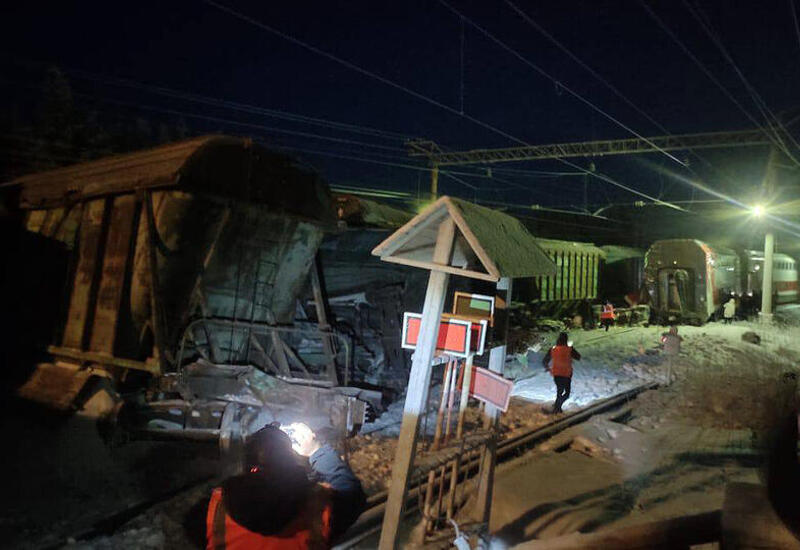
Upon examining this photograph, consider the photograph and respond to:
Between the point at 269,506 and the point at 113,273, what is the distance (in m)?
5.31

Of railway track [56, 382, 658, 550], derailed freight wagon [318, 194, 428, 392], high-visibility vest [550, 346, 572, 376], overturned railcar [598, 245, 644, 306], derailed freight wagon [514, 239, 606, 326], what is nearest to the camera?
railway track [56, 382, 658, 550]

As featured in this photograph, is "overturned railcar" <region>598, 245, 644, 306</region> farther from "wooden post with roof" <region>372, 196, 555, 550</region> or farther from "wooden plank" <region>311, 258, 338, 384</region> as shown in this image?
"wooden post with roof" <region>372, 196, 555, 550</region>

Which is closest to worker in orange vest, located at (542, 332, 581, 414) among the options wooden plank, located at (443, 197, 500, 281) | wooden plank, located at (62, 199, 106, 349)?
wooden plank, located at (443, 197, 500, 281)

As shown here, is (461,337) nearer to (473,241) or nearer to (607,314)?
(473,241)

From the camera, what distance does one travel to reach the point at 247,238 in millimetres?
6469

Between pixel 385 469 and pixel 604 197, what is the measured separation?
27.5 metres

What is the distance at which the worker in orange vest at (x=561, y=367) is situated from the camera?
7922 mm

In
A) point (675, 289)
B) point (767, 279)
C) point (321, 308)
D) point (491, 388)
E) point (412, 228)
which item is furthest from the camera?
point (767, 279)

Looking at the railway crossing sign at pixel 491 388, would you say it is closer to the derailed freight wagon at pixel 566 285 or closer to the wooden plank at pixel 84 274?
the wooden plank at pixel 84 274

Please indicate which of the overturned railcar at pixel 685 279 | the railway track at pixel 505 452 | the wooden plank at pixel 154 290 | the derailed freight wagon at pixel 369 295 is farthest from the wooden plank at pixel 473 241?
the overturned railcar at pixel 685 279

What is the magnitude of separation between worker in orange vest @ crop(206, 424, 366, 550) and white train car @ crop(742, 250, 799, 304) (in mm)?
26465

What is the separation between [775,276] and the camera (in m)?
22.8

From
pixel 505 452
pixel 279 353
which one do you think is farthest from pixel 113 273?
pixel 505 452

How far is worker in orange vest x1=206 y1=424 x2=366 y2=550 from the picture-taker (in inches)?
70.7
